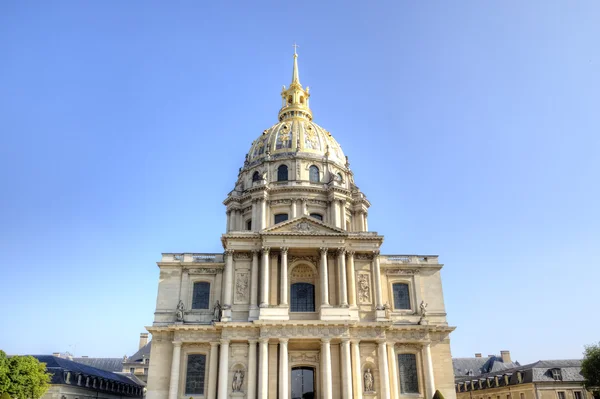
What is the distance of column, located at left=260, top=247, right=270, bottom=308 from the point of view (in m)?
36.7

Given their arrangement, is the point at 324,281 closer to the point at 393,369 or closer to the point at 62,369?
the point at 393,369

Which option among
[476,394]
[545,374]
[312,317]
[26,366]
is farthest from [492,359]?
[26,366]

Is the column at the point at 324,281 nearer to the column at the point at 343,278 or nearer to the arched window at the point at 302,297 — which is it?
the column at the point at 343,278

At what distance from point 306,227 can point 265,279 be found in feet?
16.6

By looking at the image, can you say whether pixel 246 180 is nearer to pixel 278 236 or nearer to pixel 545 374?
pixel 278 236

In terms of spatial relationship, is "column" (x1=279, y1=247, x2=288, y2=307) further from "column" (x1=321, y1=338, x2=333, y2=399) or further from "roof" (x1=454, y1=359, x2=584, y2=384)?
"roof" (x1=454, y1=359, x2=584, y2=384)

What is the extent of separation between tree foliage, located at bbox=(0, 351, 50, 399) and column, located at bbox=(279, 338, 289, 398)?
16.9 m

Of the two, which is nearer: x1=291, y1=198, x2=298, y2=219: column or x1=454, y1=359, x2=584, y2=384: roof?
x1=291, y1=198, x2=298, y2=219: column

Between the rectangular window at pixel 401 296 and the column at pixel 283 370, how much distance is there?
1013cm

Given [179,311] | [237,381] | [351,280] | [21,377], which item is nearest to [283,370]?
[237,381]

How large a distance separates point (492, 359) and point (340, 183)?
36.4 meters

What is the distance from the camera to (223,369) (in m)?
35.0

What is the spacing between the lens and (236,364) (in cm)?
3569

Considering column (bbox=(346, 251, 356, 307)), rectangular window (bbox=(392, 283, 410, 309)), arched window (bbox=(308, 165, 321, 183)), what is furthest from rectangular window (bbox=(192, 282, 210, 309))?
arched window (bbox=(308, 165, 321, 183))
